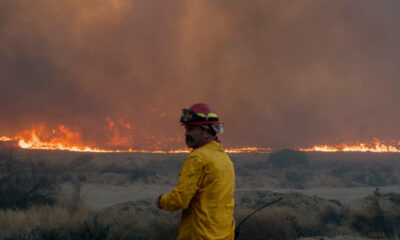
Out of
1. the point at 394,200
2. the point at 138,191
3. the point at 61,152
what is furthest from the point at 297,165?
the point at 61,152

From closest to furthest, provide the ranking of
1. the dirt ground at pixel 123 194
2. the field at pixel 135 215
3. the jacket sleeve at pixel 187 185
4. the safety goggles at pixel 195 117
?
the jacket sleeve at pixel 187 185 → the safety goggles at pixel 195 117 → the field at pixel 135 215 → the dirt ground at pixel 123 194

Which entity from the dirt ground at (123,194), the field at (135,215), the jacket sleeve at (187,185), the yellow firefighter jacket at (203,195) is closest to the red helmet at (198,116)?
the yellow firefighter jacket at (203,195)

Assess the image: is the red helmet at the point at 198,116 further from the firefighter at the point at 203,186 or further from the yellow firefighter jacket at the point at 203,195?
the yellow firefighter jacket at the point at 203,195

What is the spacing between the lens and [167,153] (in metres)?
66.1

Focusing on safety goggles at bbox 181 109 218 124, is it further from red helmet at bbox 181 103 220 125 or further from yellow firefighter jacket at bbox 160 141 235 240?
yellow firefighter jacket at bbox 160 141 235 240

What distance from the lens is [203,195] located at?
312cm

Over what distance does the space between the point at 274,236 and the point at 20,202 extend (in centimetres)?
878

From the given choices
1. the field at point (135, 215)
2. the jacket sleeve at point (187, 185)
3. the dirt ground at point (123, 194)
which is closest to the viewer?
the jacket sleeve at point (187, 185)

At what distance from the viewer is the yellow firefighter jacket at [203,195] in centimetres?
300

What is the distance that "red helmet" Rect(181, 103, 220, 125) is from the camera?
3279 mm

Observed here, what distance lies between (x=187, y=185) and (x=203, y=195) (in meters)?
0.21

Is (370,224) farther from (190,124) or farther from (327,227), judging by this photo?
(190,124)

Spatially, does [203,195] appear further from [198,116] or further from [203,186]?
[198,116]

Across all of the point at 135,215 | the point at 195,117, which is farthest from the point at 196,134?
the point at 135,215
